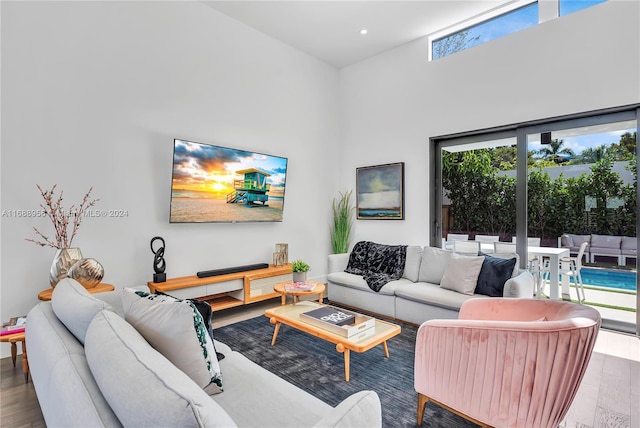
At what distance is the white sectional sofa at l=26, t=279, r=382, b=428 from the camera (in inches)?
30.5

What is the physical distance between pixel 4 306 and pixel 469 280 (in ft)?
13.7

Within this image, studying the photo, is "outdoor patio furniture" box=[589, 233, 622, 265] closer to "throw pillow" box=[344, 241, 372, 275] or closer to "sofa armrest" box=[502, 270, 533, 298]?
"sofa armrest" box=[502, 270, 533, 298]

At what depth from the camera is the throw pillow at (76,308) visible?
4.53 ft

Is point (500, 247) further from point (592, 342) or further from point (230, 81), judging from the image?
point (230, 81)

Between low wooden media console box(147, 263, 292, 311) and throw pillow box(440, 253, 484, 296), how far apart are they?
1.97m

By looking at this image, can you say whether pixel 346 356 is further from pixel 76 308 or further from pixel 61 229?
pixel 61 229

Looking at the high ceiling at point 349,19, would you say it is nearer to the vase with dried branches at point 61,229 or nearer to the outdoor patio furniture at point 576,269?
Answer: the vase with dried branches at point 61,229

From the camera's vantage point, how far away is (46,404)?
1178mm

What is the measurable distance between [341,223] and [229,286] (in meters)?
2.22

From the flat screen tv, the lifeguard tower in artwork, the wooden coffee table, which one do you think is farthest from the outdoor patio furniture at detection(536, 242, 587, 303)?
the lifeguard tower in artwork

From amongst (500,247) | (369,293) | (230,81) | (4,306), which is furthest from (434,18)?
(4,306)

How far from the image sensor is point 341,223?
540cm

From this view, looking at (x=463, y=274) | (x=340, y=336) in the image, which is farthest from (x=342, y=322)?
(x=463, y=274)

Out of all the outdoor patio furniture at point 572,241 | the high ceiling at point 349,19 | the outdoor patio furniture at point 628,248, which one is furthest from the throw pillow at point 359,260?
the high ceiling at point 349,19
